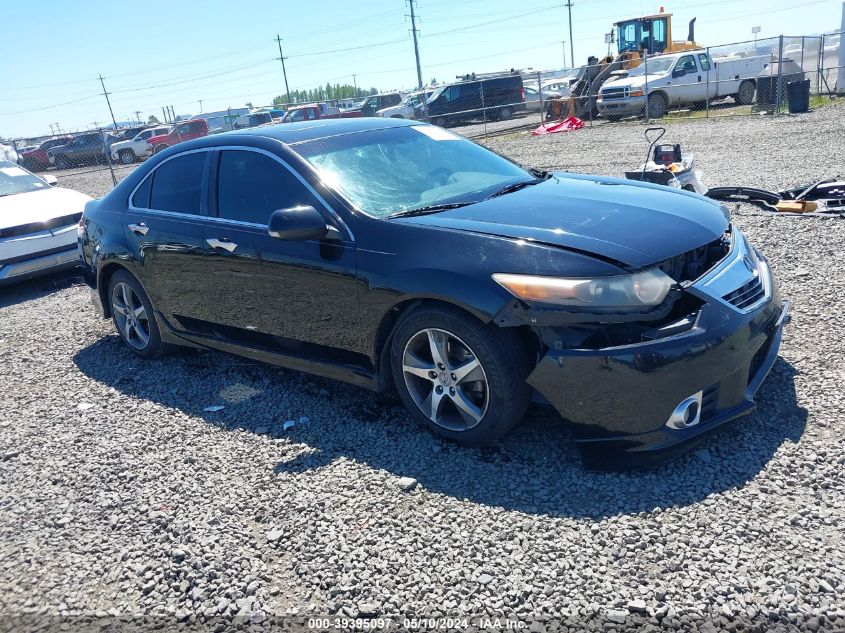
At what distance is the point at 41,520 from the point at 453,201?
270 cm

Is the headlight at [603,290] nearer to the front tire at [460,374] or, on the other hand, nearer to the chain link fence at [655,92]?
the front tire at [460,374]

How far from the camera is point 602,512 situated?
2.97 metres

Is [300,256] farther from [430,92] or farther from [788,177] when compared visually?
[430,92]

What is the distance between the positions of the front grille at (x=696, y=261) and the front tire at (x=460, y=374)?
0.78 metres

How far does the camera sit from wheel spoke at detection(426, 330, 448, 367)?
344 cm

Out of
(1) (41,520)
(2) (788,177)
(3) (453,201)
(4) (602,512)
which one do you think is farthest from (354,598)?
(2) (788,177)

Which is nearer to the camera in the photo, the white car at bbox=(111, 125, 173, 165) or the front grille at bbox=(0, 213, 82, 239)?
the front grille at bbox=(0, 213, 82, 239)

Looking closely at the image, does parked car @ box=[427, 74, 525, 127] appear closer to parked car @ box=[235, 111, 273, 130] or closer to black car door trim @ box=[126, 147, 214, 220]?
parked car @ box=[235, 111, 273, 130]

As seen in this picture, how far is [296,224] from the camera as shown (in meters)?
3.62

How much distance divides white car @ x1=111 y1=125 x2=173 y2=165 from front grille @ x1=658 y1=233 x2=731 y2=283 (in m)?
32.2

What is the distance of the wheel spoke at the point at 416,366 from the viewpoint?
355cm

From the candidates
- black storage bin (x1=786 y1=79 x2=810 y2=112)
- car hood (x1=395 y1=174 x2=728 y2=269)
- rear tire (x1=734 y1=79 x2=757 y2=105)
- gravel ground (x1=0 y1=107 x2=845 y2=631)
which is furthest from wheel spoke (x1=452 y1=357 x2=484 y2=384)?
rear tire (x1=734 y1=79 x2=757 y2=105)

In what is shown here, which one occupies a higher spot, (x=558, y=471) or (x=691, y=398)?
(x=691, y=398)

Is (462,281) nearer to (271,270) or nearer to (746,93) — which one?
(271,270)
